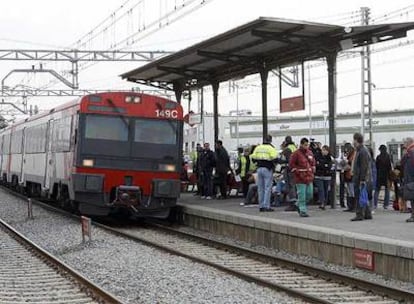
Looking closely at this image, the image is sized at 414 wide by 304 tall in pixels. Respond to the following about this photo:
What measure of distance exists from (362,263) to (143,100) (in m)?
8.20

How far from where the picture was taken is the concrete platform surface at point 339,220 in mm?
10414

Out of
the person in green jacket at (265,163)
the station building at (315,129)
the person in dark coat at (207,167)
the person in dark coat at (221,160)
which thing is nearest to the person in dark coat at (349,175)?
the person in green jacket at (265,163)

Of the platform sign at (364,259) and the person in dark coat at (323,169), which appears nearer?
the platform sign at (364,259)

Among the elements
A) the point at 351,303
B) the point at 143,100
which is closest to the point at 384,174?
the point at 143,100

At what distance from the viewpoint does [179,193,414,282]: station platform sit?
368 inches

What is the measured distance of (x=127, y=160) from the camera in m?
16.1

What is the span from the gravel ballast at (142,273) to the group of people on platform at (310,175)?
11.0 feet

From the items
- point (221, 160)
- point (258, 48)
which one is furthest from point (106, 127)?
point (258, 48)

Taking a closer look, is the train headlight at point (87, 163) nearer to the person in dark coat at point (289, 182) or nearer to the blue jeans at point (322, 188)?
the person in dark coat at point (289, 182)

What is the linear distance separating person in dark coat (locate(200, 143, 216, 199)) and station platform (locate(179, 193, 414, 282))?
2.46 m

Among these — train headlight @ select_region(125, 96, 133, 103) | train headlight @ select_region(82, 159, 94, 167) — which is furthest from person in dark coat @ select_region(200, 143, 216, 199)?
train headlight @ select_region(82, 159, 94, 167)

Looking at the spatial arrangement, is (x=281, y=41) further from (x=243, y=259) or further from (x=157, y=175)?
(x=243, y=259)

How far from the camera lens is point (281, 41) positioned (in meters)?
15.1

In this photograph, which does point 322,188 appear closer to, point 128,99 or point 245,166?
point 245,166
